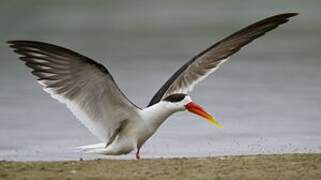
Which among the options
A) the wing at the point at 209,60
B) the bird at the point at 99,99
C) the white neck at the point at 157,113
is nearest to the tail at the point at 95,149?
the bird at the point at 99,99

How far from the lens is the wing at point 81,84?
1140 centimetres

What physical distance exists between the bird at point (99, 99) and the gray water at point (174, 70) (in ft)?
5.10

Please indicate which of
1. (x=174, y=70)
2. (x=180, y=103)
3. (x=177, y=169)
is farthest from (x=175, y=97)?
(x=174, y=70)

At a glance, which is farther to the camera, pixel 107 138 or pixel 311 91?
pixel 311 91

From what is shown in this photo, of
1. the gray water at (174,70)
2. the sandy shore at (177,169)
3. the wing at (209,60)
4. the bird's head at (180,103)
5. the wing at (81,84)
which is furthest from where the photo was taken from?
the gray water at (174,70)

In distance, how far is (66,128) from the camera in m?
15.8

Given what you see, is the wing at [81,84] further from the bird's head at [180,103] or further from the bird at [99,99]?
the bird's head at [180,103]

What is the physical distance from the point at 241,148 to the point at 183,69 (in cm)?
196

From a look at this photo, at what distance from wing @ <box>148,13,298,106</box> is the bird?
0.03 metres

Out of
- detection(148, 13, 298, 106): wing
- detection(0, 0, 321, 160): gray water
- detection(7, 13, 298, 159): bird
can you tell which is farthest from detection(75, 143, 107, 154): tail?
detection(0, 0, 321, 160): gray water

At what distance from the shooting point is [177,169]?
10.6 metres

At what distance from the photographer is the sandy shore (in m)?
10.2

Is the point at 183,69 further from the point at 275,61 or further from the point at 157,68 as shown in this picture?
the point at 275,61

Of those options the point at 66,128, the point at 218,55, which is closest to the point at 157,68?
the point at 66,128
